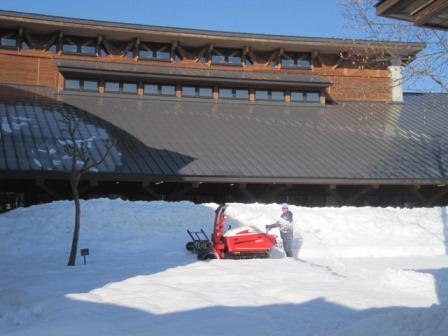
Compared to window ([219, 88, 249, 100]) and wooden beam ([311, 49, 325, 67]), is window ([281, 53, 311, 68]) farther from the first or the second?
window ([219, 88, 249, 100])

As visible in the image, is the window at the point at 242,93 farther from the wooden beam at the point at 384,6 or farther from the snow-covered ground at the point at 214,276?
the wooden beam at the point at 384,6

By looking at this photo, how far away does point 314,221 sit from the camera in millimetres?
17984

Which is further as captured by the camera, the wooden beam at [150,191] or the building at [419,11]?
the wooden beam at [150,191]

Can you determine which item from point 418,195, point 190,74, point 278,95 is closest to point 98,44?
point 190,74

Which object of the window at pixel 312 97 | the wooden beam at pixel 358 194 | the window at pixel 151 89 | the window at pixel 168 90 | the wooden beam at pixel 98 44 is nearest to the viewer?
the wooden beam at pixel 358 194

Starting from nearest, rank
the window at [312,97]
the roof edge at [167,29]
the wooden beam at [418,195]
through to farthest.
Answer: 1. the wooden beam at [418,195]
2. the roof edge at [167,29]
3. the window at [312,97]

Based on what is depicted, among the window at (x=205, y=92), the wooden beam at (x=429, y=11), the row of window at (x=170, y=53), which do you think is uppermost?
the row of window at (x=170, y=53)

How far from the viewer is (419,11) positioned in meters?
5.82

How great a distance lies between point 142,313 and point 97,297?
1.25m

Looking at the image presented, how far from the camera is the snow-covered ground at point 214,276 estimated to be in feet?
23.4

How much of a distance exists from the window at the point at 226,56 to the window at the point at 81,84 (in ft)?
20.3

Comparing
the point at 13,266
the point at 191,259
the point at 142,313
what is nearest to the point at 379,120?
the point at 191,259

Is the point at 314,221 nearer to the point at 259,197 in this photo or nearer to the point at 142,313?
the point at 259,197

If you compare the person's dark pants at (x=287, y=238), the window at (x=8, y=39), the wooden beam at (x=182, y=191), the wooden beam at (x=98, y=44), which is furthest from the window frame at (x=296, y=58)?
the person's dark pants at (x=287, y=238)
